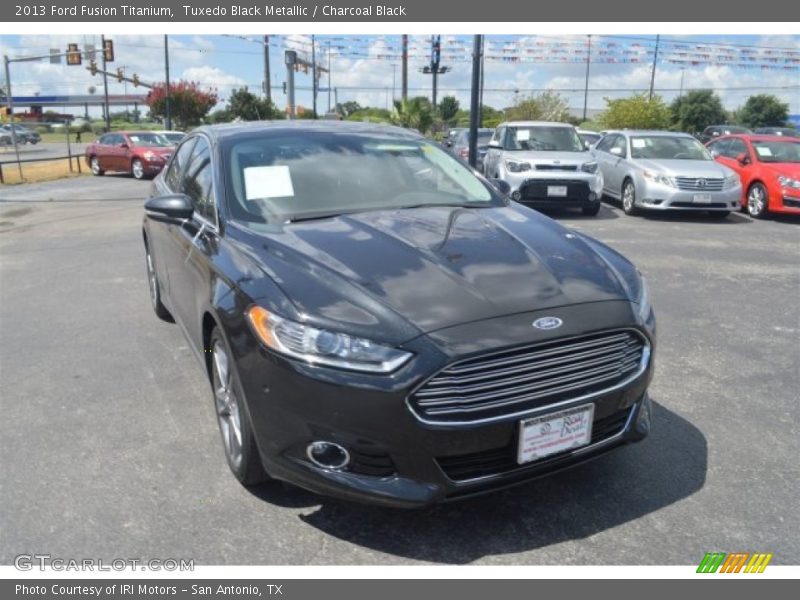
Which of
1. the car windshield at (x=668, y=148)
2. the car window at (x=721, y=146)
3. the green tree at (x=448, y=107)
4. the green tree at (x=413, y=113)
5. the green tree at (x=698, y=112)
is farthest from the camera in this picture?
the green tree at (x=448, y=107)

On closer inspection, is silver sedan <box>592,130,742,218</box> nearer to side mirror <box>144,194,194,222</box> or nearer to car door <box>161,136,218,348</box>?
car door <box>161,136,218,348</box>

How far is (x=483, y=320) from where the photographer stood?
102 inches

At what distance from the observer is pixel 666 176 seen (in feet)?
38.2

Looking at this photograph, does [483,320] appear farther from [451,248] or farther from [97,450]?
[97,450]

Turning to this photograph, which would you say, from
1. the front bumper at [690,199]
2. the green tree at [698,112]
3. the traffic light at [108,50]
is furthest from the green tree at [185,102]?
the front bumper at [690,199]

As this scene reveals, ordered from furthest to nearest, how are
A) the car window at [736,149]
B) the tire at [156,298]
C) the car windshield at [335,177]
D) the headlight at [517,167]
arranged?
the car window at [736,149], the headlight at [517,167], the tire at [156,298], the car windshield at [335,177]

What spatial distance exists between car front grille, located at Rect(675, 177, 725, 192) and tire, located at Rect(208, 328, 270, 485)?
10.1 metres

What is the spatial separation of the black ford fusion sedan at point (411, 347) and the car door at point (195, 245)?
0.12 ft

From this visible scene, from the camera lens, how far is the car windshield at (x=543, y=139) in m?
12.7

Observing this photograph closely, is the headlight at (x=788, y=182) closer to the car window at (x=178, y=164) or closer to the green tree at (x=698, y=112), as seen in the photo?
the car window at (x=178, y=164)

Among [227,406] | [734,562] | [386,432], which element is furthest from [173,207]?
[734,562]

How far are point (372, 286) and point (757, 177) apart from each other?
38.7 ft

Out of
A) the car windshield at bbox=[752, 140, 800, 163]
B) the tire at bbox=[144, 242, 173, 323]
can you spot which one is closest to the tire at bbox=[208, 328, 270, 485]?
the tire at bbox=[144, 242, 173, 323]

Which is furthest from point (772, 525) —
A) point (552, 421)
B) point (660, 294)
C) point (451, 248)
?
point (660, 294)
